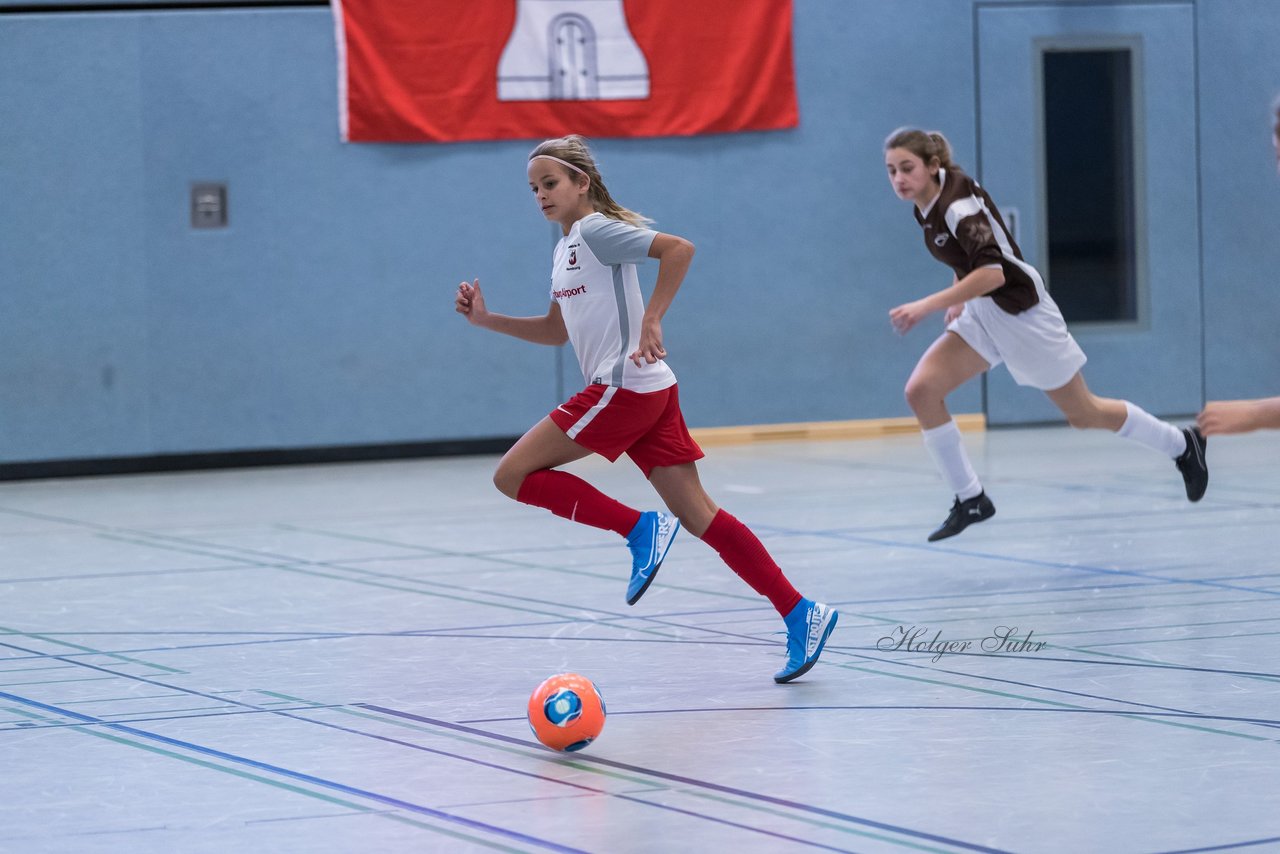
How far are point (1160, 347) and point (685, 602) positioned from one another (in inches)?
332

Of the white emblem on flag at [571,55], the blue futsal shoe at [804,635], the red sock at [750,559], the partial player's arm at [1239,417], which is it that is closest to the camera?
the partial player's arm at [1239,417]

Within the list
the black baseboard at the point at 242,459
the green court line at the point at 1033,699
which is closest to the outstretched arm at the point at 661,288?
the green court line at the point at 1033,699

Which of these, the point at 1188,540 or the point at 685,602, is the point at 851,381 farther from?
the point at 685,602

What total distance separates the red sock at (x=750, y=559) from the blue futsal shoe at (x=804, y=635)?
41 millimetres

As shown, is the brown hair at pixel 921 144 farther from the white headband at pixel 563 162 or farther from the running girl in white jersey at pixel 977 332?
the white headband at pixel 563 162

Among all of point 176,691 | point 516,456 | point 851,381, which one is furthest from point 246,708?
point 851,381

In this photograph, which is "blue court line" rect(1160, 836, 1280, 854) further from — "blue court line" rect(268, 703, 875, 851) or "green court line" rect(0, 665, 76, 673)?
"green court line" rect(0, 665, 76, 673)

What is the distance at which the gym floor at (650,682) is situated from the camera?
12.6 feet

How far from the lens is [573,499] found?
217 inches

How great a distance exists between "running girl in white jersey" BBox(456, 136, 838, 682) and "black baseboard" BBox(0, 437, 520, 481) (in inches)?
295

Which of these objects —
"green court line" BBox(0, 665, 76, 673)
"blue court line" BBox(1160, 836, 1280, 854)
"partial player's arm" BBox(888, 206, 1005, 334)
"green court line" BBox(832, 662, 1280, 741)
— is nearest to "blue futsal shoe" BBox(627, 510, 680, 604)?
"green court line" BBox(832, 662, 1280, 741)

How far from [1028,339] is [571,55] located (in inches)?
233

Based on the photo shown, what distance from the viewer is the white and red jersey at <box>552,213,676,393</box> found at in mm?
5375

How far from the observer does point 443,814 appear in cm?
390
